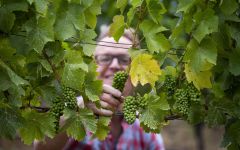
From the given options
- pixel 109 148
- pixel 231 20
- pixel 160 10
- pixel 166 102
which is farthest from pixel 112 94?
pixel 109 148

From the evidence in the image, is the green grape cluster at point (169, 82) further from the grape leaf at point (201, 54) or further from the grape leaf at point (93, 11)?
the grape leaf at point (93, 11)

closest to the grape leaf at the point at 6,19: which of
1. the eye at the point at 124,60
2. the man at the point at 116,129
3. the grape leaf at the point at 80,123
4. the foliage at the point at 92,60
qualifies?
the foliage at the point at 92,60

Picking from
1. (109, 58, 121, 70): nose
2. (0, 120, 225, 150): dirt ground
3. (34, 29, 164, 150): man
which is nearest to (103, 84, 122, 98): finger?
(34, 29, 164, 150): man

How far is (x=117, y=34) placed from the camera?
2.21 meters

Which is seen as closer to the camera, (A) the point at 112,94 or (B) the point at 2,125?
(B) the point at 2,125

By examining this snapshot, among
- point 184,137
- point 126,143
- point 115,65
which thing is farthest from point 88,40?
point 184,137

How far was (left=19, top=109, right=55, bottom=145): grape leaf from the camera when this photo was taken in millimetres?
2080

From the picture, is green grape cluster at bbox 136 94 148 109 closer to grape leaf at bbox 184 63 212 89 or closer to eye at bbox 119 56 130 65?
grape leaf at bbox 184 63 212 89

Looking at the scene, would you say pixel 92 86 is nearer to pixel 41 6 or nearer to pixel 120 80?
pixel 120 80

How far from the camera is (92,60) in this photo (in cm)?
220

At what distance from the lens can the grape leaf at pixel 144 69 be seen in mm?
2076

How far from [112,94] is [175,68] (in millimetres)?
240

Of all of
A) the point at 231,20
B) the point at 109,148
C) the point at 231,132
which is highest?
the point at 231,20

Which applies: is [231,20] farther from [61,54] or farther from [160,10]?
[61,54]
